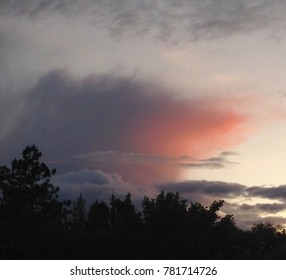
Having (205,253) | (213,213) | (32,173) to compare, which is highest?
(32,173)

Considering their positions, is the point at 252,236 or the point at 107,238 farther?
the point at 252,236

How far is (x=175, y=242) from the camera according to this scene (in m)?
28.8

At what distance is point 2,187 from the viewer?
37781mm

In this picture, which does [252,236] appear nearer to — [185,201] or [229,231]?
[229,231]

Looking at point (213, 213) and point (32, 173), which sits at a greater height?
point (32, 173)

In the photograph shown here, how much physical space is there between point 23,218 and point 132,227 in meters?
7.53
